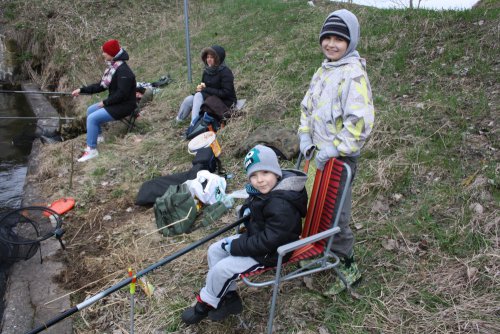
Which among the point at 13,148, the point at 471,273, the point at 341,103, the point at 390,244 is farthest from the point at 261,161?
the point at 13,148

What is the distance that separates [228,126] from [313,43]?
3.02 meters

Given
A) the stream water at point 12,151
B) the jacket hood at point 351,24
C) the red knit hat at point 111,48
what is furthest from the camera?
the red knit hat at point 111,48

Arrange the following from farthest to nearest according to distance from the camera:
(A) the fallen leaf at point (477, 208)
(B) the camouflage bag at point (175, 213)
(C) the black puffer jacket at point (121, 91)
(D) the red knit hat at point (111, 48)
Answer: (C) the black puffer jacket at point (121, 91), (D) the red knit hat at point (111, 48), (B) the camouflage bag at point (175, 213), (A) the fallen leaf at point (477, 208)

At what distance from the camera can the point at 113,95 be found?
243 inches

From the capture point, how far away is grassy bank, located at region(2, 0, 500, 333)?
9.49ft

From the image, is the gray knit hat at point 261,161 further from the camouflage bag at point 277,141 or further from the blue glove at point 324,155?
the camouflage bag at point 277,141

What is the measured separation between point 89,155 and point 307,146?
13.9ft

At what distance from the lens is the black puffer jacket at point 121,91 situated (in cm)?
607

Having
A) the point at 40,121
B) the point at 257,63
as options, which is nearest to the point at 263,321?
the point at 257,63

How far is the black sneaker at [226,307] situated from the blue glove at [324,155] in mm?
1074

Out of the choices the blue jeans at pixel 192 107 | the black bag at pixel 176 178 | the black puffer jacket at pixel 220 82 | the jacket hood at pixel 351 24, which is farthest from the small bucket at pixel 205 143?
the jacket hood at pixel 351 24

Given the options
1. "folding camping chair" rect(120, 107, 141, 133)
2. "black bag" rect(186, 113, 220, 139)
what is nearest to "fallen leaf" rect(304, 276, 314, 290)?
"black bag" rect(186, 113, 220, 139)

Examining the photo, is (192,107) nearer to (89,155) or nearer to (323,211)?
(89,155)

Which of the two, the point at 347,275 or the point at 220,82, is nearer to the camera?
the point at 347,275
